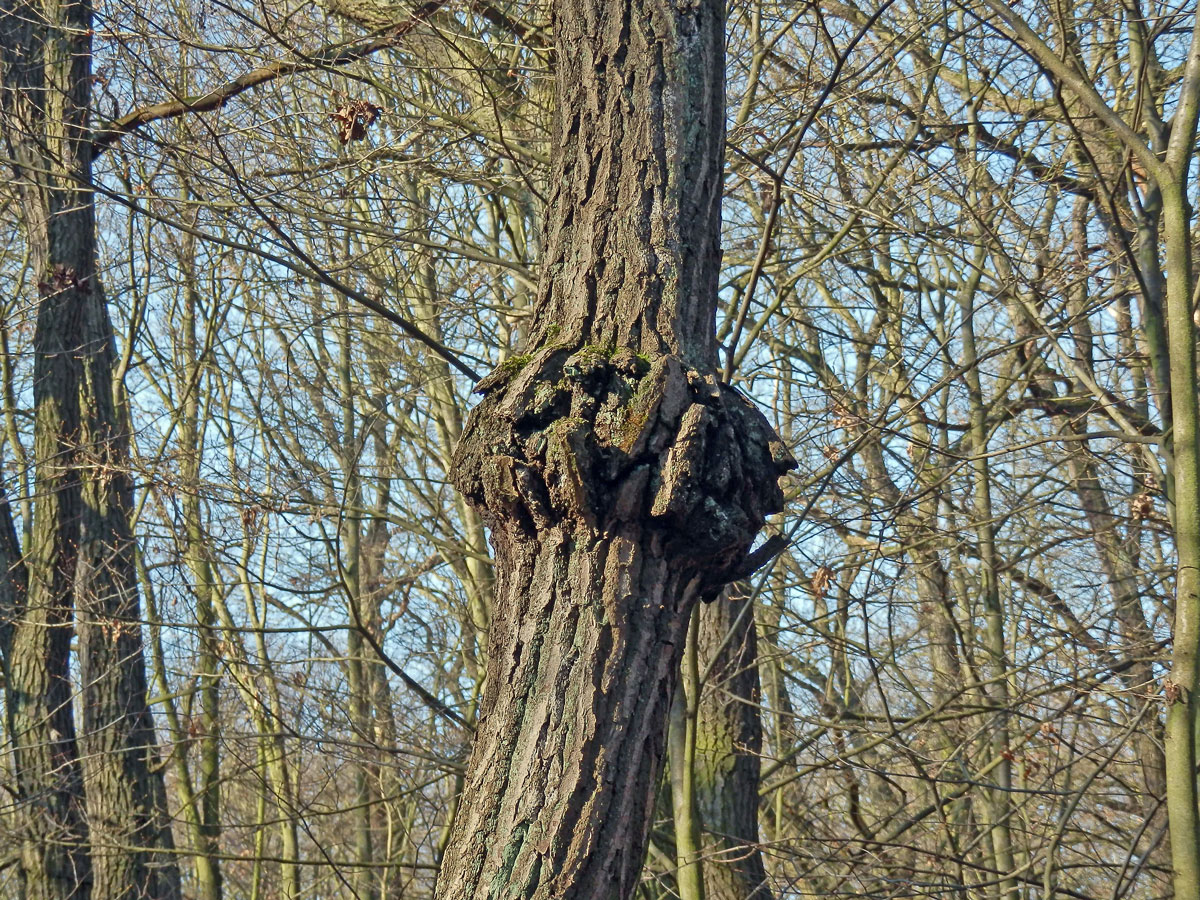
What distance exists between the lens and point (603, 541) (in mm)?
2090

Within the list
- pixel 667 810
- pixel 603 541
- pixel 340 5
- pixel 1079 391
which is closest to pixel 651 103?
pixel 603 541

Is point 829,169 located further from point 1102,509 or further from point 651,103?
point 651,103

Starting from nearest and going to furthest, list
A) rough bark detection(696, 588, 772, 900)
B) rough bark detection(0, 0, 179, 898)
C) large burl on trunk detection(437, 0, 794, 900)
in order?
large burl on trunk detection(437, 0, 794, 900) → rough bark detection(696, 588, 772, 900) → rough bark detection(0, 0, 179, 898)

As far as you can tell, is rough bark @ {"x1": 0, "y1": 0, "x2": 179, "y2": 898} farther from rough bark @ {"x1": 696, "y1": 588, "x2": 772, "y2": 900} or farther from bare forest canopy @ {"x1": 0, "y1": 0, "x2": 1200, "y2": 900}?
rough bark @ {"x1": 696, "y1": 588, "x2": 772, "y2": 900}

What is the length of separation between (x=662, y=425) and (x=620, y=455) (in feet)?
0.32

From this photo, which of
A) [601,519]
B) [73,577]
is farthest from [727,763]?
[73,577]

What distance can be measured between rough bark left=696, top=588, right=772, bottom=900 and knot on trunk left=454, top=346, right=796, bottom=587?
2816 millimetres

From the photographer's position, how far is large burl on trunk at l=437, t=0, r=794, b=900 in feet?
6.43

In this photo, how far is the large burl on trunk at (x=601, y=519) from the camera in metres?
1.96

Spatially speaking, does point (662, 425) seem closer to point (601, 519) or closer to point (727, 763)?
point (601, 519)

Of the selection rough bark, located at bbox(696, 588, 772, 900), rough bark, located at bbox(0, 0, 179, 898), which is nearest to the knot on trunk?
rough bark, located at bbox(696, 588, 772, 900)

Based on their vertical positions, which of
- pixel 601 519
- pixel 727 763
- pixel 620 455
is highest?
pixel 620 455

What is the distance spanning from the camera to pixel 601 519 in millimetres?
2074

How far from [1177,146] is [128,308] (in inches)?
287
